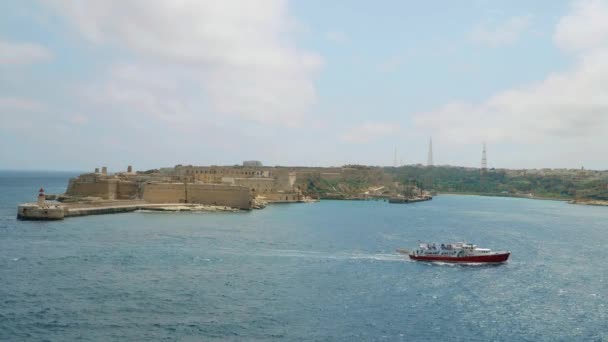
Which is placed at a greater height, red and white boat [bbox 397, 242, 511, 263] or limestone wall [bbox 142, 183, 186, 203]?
limestone wall [bbox 142, 183, 186, 203]

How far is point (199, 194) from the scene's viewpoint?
5809 cm

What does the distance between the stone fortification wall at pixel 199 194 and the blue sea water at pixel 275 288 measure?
1724 centimetres

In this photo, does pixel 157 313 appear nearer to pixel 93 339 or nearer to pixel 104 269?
pixel 93 339

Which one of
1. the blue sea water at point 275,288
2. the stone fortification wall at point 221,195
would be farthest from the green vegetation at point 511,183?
the blue sea water at point 275,288

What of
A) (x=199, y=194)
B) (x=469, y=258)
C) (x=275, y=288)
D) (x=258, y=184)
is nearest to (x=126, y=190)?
(x=199, y=194)

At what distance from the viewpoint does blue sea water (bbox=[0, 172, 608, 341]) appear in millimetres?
17641

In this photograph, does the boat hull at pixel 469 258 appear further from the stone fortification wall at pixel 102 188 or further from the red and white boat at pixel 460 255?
the stone fortification wall at pixel 102 188

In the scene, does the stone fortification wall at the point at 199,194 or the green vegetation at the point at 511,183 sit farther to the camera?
the green vegetation at the point at 511,183

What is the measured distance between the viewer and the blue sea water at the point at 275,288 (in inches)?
695

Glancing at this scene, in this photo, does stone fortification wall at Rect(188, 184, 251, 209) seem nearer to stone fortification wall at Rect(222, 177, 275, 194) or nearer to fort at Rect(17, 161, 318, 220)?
fort at Rect(17, 161, 318, 220)

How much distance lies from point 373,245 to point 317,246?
12.2 feet

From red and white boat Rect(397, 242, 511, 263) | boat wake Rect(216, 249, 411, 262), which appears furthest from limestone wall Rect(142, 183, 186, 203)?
red and white boat Rect(397, 242, 511, 263)

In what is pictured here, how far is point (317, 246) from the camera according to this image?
33.5 metres

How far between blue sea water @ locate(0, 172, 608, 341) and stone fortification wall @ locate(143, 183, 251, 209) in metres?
17.2
